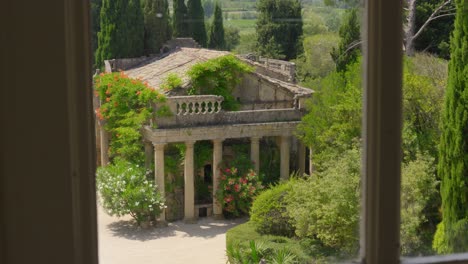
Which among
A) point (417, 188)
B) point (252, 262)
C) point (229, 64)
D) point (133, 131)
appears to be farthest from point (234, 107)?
point (417, 188)

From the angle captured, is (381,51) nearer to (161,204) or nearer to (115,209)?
(115,209)

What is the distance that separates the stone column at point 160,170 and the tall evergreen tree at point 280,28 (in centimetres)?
148

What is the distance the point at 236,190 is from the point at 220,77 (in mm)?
992

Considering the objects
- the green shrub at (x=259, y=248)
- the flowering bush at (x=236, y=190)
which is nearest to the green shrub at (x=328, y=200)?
the green shrub at (x=259, y=248)

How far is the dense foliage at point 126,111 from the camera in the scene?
14.7 ft

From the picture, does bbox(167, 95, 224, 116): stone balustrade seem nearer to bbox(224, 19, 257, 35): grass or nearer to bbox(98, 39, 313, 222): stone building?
bbox(98, 39, 313, 222): stone building

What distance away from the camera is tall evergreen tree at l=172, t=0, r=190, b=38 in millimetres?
2674

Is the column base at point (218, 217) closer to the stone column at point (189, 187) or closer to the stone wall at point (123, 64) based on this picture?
the stone column at point (189, 187)

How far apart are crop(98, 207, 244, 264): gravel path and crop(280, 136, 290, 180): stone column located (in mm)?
601

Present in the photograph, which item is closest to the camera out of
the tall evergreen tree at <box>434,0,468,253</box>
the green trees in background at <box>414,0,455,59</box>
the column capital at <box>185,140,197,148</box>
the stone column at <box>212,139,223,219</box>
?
the tall evergreen tree at <box>434,0,468,253</box>

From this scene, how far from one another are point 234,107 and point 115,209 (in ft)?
5.66

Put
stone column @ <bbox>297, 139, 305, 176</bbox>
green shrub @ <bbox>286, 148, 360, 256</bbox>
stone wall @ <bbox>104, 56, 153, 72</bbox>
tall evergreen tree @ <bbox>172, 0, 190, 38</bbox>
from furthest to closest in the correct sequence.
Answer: stone column @ <bbox>297, 139, 305, 176</bbox> → stone wall @ <bbox>104, 56, 153, 72</bbox> → green shrub @ <bbox>286, 148, 360, 256</bbox> → tall evergreen tree @ <bbox>172, 0, 190, 38</bbox>

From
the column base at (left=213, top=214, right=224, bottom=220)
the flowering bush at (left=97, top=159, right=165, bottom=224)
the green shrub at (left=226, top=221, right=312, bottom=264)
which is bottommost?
the column base at (left=213, top=214, right=224, bottom=220)

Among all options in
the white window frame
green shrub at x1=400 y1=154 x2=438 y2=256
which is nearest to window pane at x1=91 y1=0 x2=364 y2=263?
green shrub at x1=400 y1=154 x2=438 y2=256
